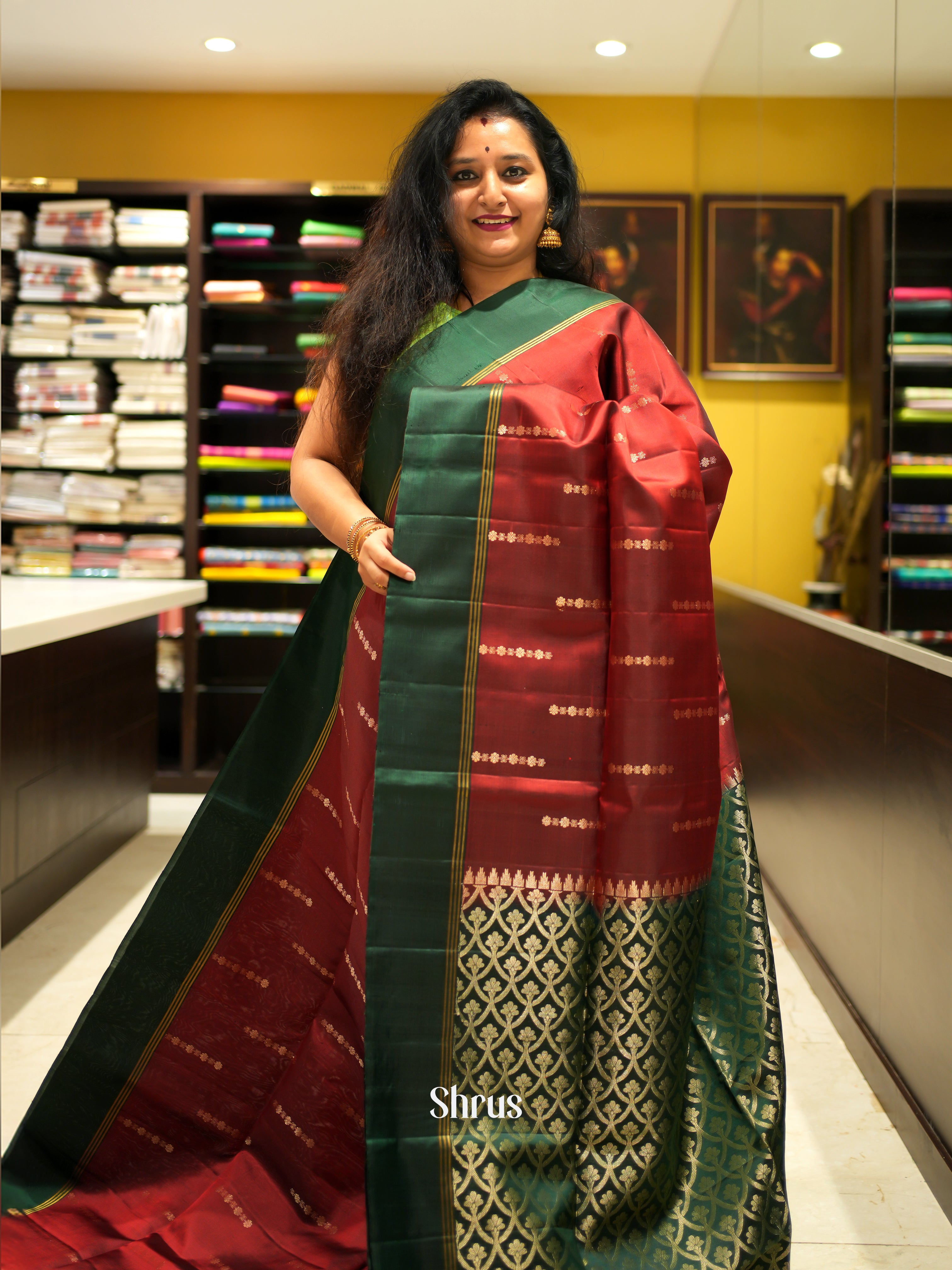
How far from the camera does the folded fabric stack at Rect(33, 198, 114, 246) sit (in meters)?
4.21

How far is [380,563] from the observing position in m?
1.33

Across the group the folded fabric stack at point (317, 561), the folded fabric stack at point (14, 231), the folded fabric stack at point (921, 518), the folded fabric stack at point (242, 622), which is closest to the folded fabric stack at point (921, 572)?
the folded fabric stack at point (921, 518)

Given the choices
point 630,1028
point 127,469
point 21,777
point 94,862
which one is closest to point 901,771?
point 630,1028

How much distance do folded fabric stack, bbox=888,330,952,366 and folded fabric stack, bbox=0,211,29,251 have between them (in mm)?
3475

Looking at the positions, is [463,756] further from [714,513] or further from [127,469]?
[127,469]

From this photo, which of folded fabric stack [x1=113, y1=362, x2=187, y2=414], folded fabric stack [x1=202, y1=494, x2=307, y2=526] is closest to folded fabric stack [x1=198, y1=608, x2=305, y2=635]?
folded fabric stack [x1=202, y1=494, x2=307, y2=526]

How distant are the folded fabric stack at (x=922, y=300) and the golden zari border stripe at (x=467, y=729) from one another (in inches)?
36.3

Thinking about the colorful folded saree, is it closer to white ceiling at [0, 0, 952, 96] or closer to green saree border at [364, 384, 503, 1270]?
green saree border at [364, 384, 503, 1270]

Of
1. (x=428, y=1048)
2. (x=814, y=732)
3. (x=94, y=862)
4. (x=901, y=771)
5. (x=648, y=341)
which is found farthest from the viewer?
(x=94, y=862)

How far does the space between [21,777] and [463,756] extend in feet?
6.18

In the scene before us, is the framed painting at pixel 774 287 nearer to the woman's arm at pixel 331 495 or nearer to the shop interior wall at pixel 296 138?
the shop interior wall at pixel 296 138

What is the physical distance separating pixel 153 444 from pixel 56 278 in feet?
2.43

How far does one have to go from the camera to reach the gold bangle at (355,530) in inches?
55.6

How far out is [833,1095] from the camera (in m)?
2.06
